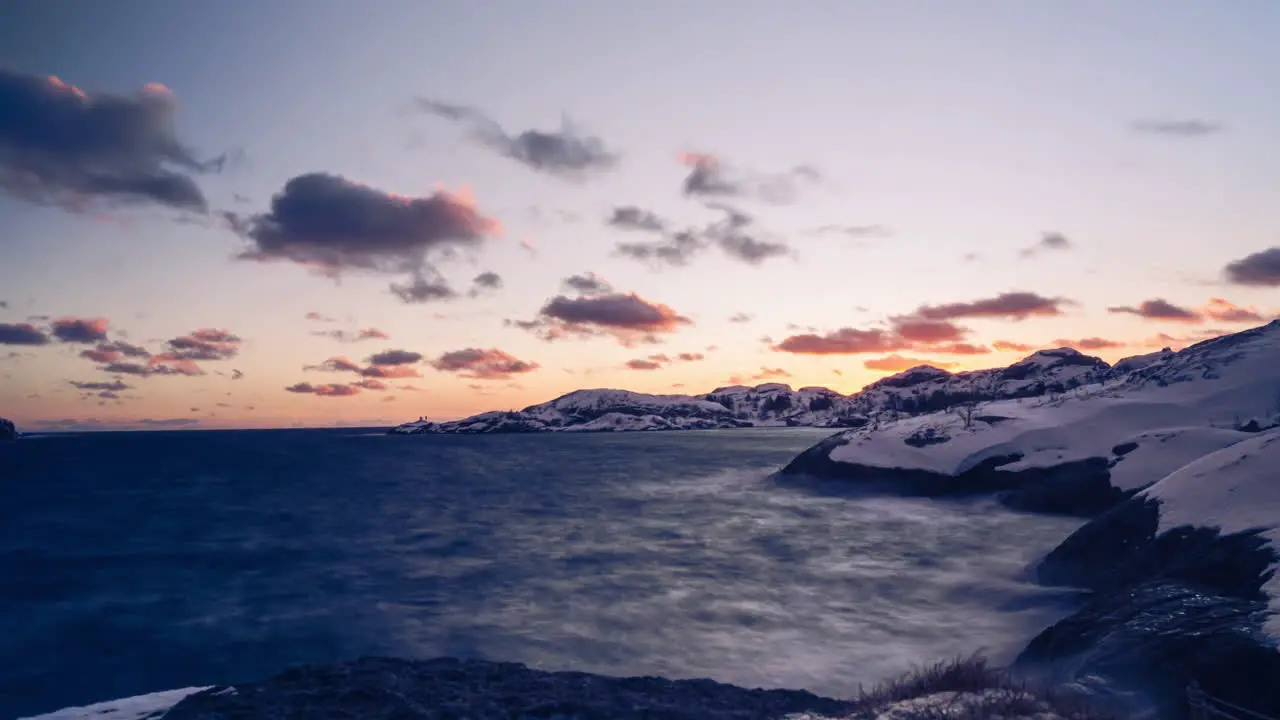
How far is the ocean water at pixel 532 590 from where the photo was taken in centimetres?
1521

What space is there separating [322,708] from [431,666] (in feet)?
7.08

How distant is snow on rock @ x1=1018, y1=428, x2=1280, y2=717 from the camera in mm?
8633

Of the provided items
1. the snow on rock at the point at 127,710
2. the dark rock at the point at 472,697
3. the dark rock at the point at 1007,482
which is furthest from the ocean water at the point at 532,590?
the snow on rock at the point at 127,710

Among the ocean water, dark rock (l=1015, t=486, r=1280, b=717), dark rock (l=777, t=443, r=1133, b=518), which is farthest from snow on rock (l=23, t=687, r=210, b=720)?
dark rock (l=777, t=443, r=1133, b=518)

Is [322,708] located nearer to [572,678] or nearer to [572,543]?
[572,678]

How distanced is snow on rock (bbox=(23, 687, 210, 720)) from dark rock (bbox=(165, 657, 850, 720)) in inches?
8.7

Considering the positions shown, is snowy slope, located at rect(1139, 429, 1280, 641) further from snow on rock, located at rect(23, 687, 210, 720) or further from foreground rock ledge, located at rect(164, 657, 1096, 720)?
snow on rock, located at rect(23, 687, 210, 720)

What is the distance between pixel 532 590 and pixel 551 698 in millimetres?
12299

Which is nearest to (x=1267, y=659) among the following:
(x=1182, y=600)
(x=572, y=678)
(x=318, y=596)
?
(x=1182, y=600)

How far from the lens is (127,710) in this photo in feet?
29.7

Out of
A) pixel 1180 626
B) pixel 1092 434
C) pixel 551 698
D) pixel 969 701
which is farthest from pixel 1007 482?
pixel 551 698

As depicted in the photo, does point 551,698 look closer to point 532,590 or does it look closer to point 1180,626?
point 1180,626

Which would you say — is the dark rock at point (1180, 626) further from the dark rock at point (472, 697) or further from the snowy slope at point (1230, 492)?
the dark rock at point (472, 697)

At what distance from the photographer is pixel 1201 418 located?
32344 mm
